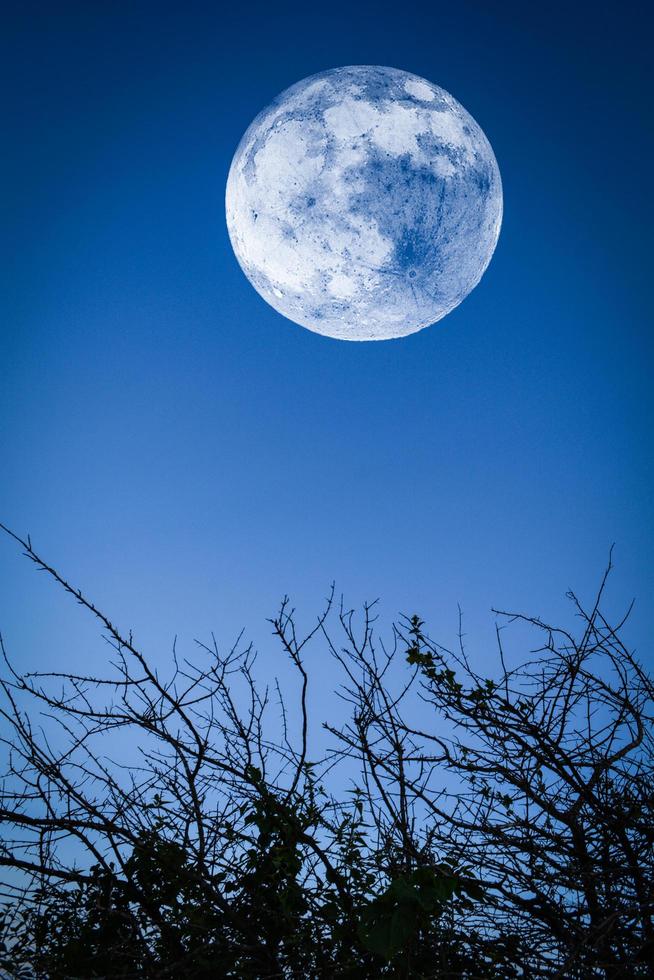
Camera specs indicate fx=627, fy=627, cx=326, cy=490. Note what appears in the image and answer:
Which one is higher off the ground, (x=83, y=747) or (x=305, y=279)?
(x=305, y=279)

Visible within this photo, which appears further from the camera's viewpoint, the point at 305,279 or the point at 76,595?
the point at 305,279

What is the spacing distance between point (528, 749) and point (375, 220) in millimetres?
3580

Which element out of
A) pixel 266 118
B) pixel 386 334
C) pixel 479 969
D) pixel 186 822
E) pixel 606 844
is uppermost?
pixel 266 118

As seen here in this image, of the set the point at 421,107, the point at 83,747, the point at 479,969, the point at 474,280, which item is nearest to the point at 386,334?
the point at 474,280

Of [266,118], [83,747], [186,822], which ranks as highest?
[266,118]

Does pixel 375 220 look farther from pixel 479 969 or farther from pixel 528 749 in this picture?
pixel 479 969

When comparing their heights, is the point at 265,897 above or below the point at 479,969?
above

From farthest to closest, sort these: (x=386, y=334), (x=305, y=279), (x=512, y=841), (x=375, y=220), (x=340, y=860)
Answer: (x=386, y=334) → (x=305, y=279) → (x=375, y=220) → (x=340, y=860) → (x=512, y=841)

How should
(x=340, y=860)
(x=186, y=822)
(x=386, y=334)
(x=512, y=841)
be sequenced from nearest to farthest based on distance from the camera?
(x=512, y=841), (x=340, y=860), (x=186, y=822), (x=386, y=334)

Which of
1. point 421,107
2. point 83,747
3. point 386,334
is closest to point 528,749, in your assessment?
point 83,747

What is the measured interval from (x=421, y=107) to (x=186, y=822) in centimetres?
510

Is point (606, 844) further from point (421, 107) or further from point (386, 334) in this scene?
point (421, 107)

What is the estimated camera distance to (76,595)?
139 inches

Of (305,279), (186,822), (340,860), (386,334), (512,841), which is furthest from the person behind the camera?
(386,334)
